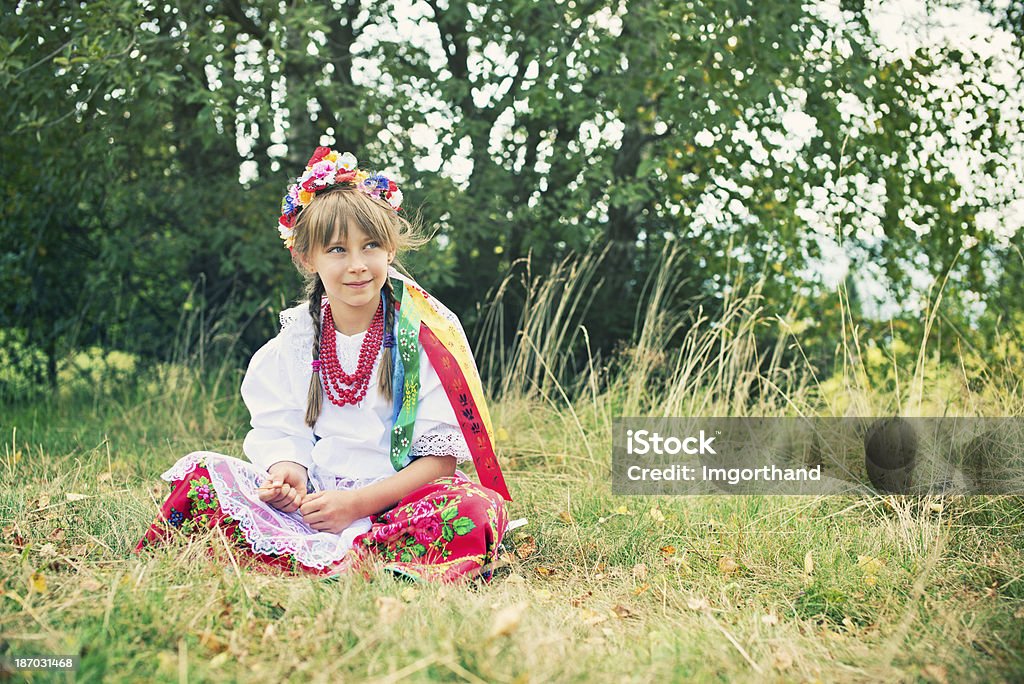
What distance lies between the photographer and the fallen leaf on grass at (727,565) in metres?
2.95

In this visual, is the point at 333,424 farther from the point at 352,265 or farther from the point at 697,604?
the point at 697,604

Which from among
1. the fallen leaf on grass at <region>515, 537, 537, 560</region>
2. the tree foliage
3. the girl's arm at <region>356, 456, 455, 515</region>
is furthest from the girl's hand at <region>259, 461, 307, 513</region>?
the tree foliage

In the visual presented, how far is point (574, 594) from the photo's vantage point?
9.20 feet

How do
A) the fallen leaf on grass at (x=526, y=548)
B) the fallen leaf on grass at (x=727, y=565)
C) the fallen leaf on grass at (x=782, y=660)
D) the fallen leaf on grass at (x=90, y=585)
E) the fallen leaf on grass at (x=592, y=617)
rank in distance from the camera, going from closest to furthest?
the fallen leaf on grass at (x=782, y=660), the fallen leaf on grass at (x=90, y=585), the fallen leaf on grass at (x=592, y=617), the fallen leaf on grass at (x=727, y=565), the fallen leaf on grass at (x=526, y=548)

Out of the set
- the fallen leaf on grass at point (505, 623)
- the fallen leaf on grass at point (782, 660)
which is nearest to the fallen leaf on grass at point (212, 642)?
the fallen leaf on grass at point (505, 623)

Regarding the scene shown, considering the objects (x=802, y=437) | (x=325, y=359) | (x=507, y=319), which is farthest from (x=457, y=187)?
(x=325, y=359)

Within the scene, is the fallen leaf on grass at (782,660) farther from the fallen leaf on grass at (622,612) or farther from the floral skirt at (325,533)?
the floral skirt at (325,533)

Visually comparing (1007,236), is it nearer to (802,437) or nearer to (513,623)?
(802,437)

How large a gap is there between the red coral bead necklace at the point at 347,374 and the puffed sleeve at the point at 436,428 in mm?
173

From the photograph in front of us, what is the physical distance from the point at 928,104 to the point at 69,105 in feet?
15.9

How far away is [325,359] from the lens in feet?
9.61

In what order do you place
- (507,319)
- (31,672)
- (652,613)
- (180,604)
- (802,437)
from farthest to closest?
(507,319) → (802,437) → (652,613) → (180,604) → (31,672)

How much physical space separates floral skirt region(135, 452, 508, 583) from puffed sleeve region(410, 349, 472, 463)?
0.11 metres

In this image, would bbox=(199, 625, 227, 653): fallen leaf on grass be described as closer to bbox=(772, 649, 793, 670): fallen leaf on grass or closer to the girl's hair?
the girl's hair
